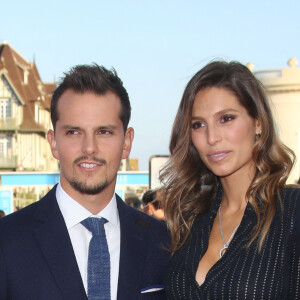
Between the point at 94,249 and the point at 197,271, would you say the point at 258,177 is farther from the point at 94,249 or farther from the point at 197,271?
the point at 94,249

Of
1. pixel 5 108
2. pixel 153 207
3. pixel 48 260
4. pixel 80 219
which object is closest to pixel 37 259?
pixel 48 260

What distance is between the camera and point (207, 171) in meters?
4.47

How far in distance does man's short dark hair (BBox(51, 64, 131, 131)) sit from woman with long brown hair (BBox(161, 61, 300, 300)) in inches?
21.6

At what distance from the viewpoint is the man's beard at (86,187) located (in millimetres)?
3475

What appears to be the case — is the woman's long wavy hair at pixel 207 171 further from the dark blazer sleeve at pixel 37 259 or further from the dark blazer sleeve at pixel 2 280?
the dark blazer sleeve at pixel 2 280

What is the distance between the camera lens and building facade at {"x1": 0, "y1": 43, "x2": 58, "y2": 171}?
43.1 m

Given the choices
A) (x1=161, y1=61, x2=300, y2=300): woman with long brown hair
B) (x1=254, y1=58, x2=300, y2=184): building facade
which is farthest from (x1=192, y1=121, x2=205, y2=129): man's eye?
(x1=254, y1=58, x2=300, y2=184): building facade

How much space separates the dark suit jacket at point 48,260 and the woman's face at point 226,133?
75 cm

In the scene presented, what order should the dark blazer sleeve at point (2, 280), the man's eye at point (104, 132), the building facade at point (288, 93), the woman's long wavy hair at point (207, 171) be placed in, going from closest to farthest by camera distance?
the dark blazer sleeve at point (2, 280), the man's eye at point (104, 132), the woman's long wavy hair at point (207, 171), the building facade at point (288, 93)

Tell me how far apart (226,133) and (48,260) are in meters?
1.41

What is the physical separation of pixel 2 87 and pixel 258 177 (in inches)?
1647

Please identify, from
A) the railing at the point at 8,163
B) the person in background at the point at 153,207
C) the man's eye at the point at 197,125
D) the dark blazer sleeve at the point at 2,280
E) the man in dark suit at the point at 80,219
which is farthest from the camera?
the railing at the point at 8,163

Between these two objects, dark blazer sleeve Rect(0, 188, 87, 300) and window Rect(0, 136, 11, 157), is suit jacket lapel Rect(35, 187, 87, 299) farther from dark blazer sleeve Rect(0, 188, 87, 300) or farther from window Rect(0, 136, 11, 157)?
window Rect(0, 136, 11, 157)

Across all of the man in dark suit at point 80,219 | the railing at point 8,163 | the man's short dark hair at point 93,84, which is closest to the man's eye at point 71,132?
the man in dark suit at point 80,219
